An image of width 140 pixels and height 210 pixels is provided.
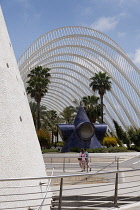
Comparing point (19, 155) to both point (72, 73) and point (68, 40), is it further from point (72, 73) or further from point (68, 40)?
point (72, 73)

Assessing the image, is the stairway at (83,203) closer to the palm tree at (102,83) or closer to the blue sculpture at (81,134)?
the blue sculpture at (81,134)

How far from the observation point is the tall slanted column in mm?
6090

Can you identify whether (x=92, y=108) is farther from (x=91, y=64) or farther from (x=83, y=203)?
(x=83, y=203)

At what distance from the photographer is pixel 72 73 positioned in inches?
2766

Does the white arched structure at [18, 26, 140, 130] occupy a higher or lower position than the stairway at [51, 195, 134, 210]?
higher

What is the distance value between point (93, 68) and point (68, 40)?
36.1ft

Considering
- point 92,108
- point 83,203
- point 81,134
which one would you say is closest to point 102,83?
point 92,108

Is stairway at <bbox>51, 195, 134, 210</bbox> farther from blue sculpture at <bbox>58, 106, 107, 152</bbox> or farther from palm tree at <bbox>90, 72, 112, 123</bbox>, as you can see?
palm tree at <bbox>90, 72, 112, 123</bbox>

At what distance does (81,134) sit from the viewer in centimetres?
3878

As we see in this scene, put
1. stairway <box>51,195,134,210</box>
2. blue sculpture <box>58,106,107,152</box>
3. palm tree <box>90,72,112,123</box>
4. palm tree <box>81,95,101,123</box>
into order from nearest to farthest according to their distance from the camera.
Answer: stairway <box>51,195,134,210</box>
blue sculpture <box>58,106,107,152</box>
palm tree <box>90,72,112,123</box>
palm tree <box>81,95,101,123</box>

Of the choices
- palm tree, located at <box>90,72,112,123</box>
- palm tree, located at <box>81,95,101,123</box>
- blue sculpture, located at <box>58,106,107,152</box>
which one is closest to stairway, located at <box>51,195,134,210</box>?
blue sculpture, located at <box>58,106,107,152</box>

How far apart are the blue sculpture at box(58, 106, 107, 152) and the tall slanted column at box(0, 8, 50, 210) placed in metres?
31.0

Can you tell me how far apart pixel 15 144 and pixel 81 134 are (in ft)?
106

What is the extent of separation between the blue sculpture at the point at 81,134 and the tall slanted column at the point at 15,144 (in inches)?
1222
